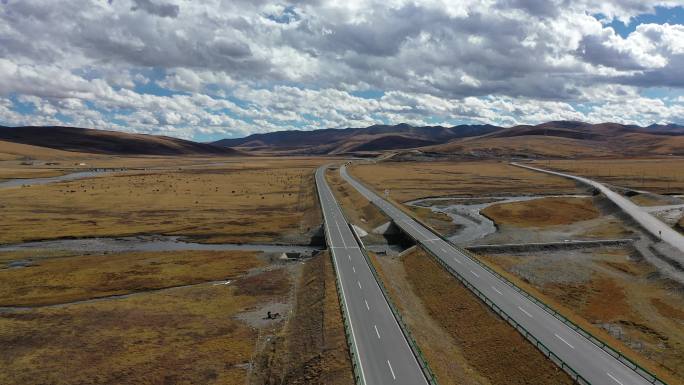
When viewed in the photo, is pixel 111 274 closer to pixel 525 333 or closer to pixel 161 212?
pixel 161 212

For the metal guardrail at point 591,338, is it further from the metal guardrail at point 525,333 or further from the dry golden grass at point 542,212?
the dry golden grass at point 542,212

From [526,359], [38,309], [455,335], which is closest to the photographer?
[526,359]

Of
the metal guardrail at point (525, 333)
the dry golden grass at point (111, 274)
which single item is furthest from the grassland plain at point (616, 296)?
the dry golden grass at point (111, 274)

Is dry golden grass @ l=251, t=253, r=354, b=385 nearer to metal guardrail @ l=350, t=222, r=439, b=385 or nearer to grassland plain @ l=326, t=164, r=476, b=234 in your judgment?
metal guardrail @ l=350, t=222, r=439, b=385

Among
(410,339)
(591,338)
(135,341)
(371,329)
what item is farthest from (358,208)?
(591,338)

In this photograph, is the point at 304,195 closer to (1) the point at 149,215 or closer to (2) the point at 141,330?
(1) the point at 149,215

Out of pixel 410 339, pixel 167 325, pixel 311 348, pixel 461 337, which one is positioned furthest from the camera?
pixel 167 325

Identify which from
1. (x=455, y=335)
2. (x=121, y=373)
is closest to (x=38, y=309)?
(x=121, y=373)
